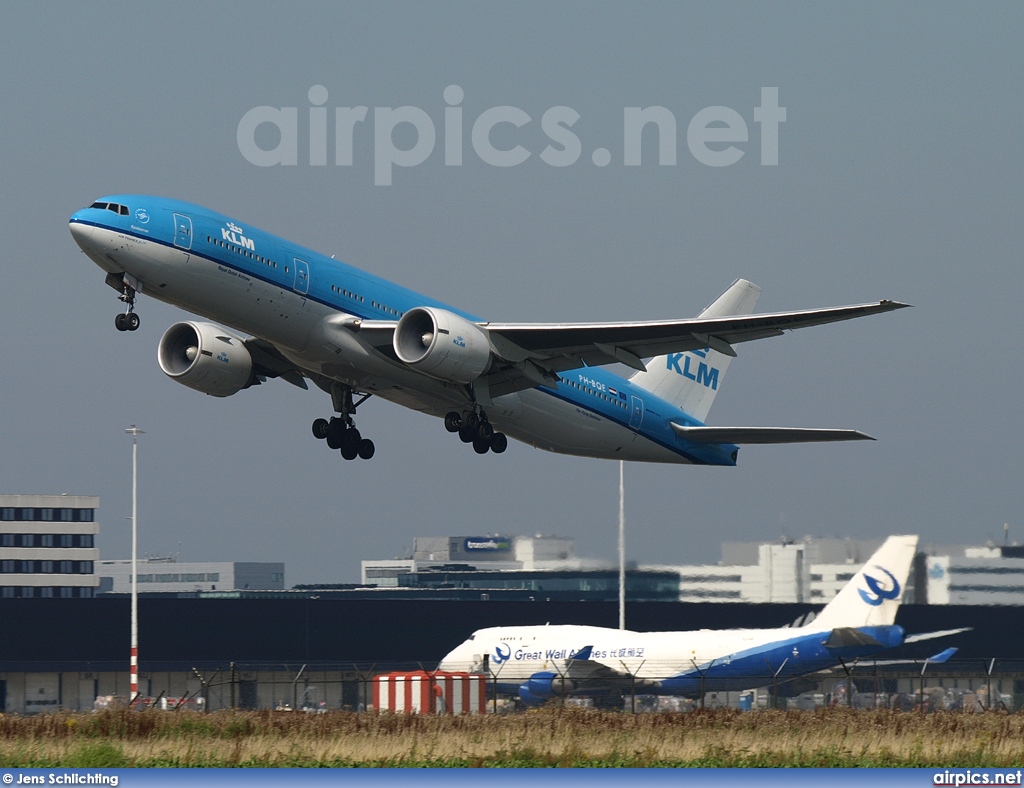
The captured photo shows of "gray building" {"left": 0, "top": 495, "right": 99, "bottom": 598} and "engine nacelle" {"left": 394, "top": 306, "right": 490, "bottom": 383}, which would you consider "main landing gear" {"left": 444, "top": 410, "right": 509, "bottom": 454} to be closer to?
"engine nacelle" {"left": 394, "top": 306, "right": 490, "bottom": 383}

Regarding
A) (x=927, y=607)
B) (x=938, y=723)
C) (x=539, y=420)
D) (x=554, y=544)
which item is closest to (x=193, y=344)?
(x=539, y=420)

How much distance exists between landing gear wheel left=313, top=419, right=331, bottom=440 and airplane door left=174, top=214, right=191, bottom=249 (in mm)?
9142

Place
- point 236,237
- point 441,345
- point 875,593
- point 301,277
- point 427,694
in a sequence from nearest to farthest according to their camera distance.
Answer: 1. point 236,237
2. point 301,277
3. point 441,345
4. point 427,694
5. point 875,593

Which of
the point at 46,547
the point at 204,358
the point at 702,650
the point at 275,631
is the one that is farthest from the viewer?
the point at 46,547

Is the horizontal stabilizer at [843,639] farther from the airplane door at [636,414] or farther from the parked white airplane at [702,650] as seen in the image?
the airplane door at [636,414]

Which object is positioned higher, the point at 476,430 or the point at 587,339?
the point at 587,339

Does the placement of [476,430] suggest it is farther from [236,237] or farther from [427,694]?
[236,237]

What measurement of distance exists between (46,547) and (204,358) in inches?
2138

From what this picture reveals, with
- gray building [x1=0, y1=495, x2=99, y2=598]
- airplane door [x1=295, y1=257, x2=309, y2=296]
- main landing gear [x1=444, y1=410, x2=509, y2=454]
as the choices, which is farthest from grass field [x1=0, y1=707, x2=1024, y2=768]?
gray building [x1=0, y1=495, x2=99, y2=598]

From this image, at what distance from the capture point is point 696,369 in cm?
4312

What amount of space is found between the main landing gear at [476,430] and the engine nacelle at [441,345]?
→ 2229 mm

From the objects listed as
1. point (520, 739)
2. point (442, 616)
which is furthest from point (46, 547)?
point (520, 739)

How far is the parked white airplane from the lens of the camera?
39.7 meters

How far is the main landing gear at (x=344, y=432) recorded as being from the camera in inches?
1481
